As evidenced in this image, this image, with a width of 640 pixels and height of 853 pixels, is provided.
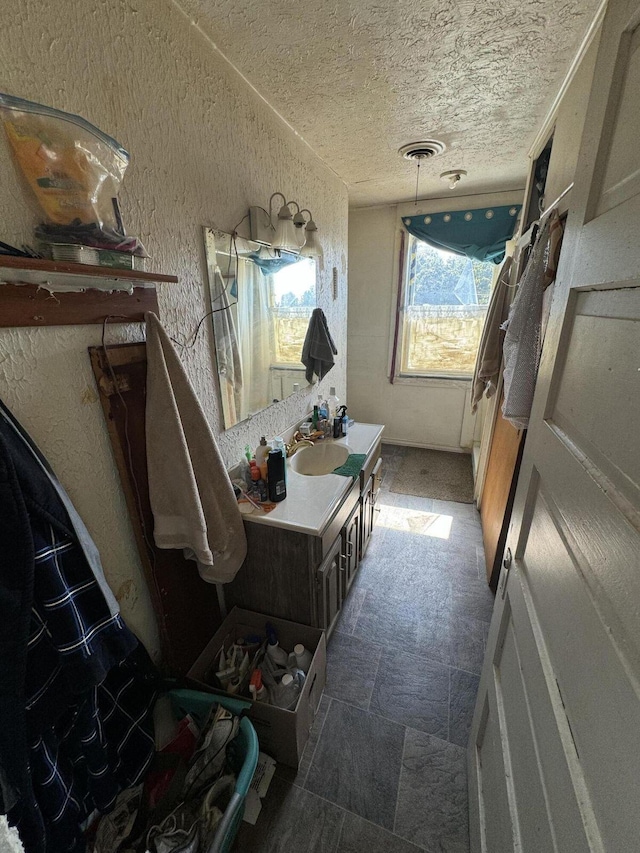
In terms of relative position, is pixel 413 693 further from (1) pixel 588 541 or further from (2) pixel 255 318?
(2) pixel 255 318

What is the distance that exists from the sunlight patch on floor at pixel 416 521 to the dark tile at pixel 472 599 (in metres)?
0.42

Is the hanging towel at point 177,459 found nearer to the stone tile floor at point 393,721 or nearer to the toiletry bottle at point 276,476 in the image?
the toiletry bottle at point 276,476

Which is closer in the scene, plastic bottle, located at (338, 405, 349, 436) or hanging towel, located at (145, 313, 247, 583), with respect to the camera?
hanging towel, located at (145, 313, 247, 583)

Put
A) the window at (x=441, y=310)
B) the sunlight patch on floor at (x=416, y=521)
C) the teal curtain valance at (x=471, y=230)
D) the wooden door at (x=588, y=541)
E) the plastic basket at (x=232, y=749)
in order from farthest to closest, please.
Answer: the window at (x=441, y=310) → the teal curtain valance at (x=471, y=230) → the sunlight patch on floor at (x=416, y=521) → the plastic basket at (x=232, y=749) → the wooden door at (x=588, y=541)

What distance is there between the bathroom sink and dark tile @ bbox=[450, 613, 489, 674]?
102 centimetres

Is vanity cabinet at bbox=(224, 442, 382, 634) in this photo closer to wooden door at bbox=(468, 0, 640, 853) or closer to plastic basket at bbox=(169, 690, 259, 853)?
plastic basket at bbox=(169, 690, 259, 853)

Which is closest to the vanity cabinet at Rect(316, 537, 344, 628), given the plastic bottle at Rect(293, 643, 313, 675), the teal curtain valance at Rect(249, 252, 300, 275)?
the plastic bottle at Rect(293, 643, 313, 675)

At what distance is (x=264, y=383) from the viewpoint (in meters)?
1.66

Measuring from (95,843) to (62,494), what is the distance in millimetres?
999

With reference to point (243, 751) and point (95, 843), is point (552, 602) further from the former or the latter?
point (95, 843)

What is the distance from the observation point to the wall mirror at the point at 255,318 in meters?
1.31

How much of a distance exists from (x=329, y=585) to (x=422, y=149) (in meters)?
2.34

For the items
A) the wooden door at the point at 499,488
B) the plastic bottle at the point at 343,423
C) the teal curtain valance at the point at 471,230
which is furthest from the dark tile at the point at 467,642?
the teal curtain valance at the point at 471,230

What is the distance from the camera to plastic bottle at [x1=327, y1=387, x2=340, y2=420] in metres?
2.30
